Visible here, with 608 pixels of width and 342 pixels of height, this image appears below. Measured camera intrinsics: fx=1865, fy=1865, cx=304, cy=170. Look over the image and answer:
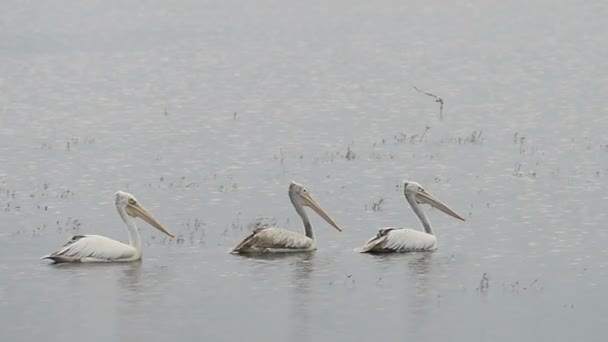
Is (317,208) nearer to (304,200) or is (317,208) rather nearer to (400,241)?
(304,200)

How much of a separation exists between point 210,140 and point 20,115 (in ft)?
16.4

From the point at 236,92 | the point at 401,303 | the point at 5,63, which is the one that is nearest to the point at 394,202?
the point at 401,303

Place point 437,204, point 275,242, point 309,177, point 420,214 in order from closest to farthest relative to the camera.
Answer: point 275,242, point 420,214, point 437,204, point 309,177

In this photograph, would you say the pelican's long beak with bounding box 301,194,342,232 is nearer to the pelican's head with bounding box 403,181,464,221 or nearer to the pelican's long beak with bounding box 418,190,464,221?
the pelican's head with bounding box 403,181,464,221

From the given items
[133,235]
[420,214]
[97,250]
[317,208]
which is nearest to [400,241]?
[420,214]

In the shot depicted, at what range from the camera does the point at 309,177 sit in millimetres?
21375

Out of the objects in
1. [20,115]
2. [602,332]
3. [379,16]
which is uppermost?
[379,16]

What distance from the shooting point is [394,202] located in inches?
760

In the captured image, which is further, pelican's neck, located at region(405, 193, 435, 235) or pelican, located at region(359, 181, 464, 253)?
pelican's neck, located at region(405, 193, 435, 235)

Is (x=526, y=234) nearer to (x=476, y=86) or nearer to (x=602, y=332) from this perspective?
(x=602, y=332)

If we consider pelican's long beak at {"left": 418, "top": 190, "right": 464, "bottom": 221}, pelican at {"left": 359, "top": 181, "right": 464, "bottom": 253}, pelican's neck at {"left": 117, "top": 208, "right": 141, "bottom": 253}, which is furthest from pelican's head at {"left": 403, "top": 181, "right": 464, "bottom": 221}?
pelican's neck at {"left": 117, "top": 208, "right": 141, "bottom": 253}

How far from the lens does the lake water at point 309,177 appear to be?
13.5 meters

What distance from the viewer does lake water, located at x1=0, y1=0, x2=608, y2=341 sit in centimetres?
1354

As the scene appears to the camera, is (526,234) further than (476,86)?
No
